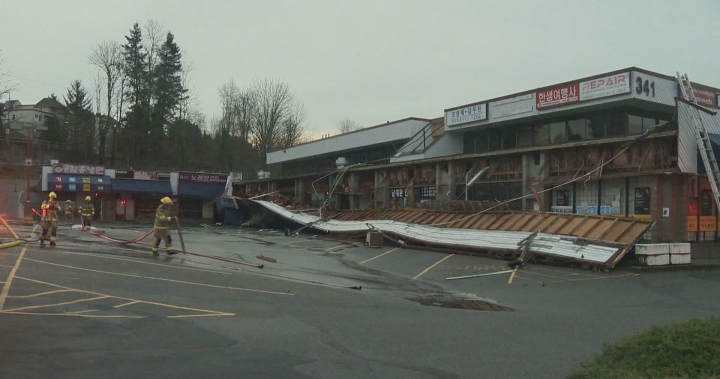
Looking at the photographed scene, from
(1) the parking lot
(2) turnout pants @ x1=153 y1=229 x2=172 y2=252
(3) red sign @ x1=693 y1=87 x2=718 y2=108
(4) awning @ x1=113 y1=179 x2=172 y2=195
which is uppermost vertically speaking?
(3) red sign @ x1=693 y1=87 x2=718 y2=108

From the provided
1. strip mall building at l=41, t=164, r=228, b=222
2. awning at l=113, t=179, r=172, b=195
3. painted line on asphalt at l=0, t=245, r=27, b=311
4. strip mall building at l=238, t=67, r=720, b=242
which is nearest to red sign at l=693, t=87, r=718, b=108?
strip mall building at l=238, t=67, r=720, b=242

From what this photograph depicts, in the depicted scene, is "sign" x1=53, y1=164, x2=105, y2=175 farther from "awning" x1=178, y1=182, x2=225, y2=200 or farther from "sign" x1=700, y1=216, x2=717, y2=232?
"sign" x1=700, y1=216, x2=717, y2=232

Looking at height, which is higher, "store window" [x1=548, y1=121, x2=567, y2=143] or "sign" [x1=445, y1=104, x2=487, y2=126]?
"sign" [x1=445, y1=104, x2=487, y2=126]

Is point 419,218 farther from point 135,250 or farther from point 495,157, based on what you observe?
point 135,250

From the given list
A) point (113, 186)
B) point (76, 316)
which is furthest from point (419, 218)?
point (113, 186)

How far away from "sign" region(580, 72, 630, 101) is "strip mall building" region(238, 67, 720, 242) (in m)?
0.04

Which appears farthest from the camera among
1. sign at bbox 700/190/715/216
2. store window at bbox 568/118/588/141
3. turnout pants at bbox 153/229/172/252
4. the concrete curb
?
store window at bbox 568/118/588/141

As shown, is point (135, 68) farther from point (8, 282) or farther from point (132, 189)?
point (8, 282)

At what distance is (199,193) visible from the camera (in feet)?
176

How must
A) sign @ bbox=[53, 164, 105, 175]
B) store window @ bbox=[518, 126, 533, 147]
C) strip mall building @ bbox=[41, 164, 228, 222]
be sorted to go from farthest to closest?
1. strip mall building @ bbox=[41, 164, 228, 222]
2. sign @ bbox=[53, 164, 105, 175]
3. store window @ bbox=[518, 126, 533, 147]

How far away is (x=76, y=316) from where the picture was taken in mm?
8086

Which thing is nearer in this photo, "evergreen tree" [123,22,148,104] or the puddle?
the puddle

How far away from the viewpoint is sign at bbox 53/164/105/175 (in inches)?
1874

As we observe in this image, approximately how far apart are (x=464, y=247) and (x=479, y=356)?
13481mm
